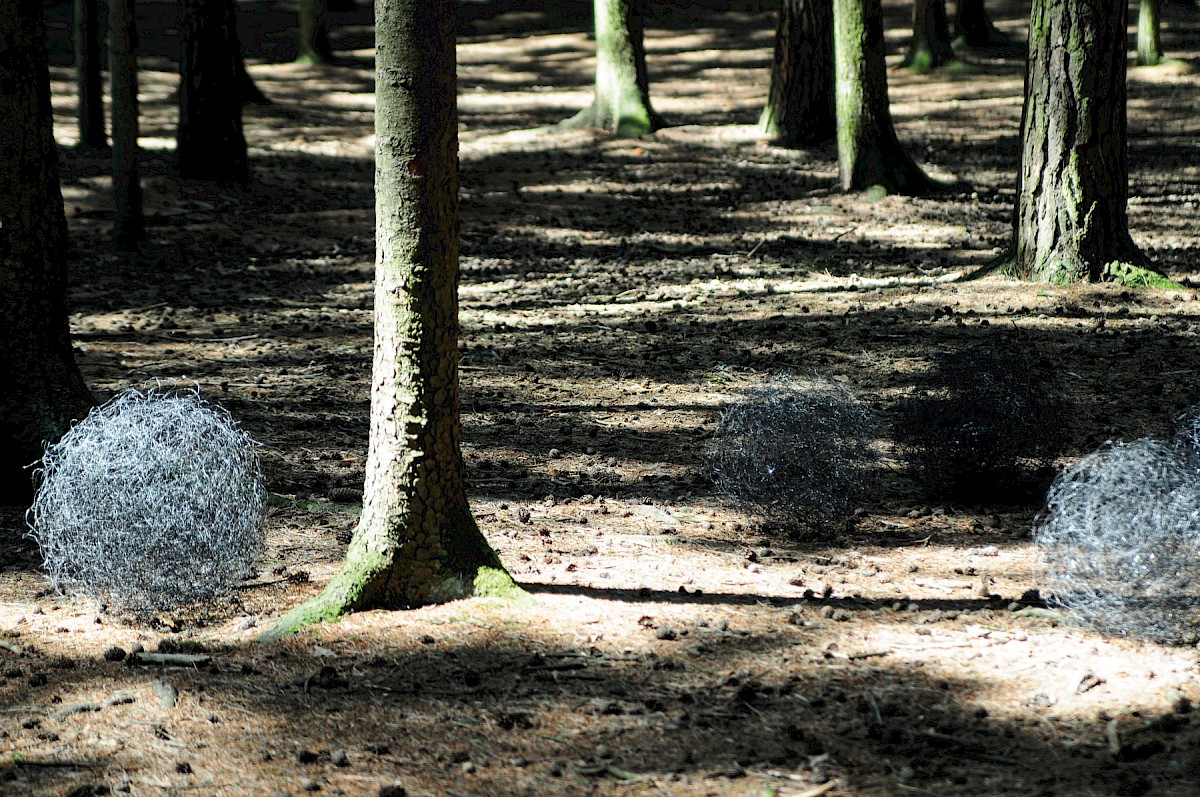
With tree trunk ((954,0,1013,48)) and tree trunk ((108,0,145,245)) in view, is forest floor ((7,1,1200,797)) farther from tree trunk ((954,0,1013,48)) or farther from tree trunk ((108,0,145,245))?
tree trunk ((954,0,1013,48))

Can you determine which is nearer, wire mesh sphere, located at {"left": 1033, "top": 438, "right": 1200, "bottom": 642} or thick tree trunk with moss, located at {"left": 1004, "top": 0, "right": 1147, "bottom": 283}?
wire mesh sphere, located at {"left": 1033, "top": 438, "right": 1200, "bottom": 642}

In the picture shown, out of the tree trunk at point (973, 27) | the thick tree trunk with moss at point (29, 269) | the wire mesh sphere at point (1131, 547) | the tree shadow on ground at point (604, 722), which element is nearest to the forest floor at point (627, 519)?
the tree shadow on ground at point (604, 722)

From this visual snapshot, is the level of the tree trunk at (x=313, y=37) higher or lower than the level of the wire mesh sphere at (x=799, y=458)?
higher

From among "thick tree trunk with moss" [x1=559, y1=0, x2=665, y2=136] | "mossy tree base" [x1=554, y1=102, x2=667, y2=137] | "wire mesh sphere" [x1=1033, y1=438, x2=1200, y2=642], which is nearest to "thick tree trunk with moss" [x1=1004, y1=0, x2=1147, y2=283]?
"wire mesh sphere" [x1=1033, y1=438, x2=1200, y2=642]

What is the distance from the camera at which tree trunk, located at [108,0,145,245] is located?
36.0 ft

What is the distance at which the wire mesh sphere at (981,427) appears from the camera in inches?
230

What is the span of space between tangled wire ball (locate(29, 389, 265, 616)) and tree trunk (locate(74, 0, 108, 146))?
11.4 m

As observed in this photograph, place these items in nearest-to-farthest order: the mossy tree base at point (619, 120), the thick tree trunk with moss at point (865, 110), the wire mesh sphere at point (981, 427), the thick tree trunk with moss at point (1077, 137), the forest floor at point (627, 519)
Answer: the forest floor at point (627, 519)
the wire mesh sphere at point (981, 427)
the thick tree trunk with moss at point (1077, 137)
the thick tree trunk with moss at point (865, 110)
the mossy tree base at point (619, 120)

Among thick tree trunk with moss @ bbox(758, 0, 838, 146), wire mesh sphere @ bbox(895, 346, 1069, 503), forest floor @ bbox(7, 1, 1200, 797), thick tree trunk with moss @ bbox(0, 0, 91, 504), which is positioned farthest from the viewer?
thick tree trunk with moss @ bbox(758, 0, 838, 146)

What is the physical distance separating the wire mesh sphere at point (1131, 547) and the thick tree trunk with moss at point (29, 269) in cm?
471

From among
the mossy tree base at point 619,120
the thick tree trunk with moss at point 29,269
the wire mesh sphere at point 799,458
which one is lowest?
the wire mesh sphere at point 799,458

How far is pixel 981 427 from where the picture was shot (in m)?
5.80

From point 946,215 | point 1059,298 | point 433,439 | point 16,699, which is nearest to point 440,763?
point 433,439

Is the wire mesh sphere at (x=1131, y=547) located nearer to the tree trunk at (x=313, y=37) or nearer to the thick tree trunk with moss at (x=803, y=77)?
the thick tree trunk with moss at (x=803, y=77)
